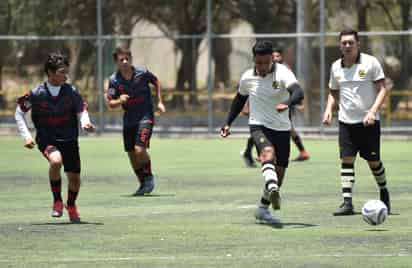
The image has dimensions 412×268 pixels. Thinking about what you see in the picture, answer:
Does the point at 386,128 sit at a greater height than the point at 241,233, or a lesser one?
lesser

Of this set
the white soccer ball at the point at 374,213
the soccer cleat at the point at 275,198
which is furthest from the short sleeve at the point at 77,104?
the white soccer ball at the point at 374,213

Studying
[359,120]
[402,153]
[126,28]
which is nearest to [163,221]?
[359,120]

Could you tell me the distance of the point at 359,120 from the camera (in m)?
13.4

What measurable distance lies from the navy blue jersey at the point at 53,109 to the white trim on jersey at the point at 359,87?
2.87 m

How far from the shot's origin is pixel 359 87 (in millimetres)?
13398

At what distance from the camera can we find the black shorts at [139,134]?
1639 centimetres

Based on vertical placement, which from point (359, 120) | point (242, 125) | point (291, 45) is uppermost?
point (359, 120)

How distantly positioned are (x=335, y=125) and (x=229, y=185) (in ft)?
42.6

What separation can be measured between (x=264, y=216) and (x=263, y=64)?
156 centimetres

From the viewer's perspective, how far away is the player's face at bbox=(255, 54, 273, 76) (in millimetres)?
12576

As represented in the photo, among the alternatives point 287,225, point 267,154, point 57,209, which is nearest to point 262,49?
point 267,154

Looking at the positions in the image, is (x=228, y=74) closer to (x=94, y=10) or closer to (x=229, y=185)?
(x=94, y=10)

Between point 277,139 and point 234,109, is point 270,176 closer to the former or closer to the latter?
point 277,139

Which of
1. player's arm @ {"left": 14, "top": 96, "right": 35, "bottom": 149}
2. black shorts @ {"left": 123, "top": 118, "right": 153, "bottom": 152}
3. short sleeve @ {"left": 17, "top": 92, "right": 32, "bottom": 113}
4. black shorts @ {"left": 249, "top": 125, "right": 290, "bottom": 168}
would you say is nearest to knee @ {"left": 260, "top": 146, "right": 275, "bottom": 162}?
black shorts @ {"left": 249, "top": 125, "right": 290, "bottom": 168}
